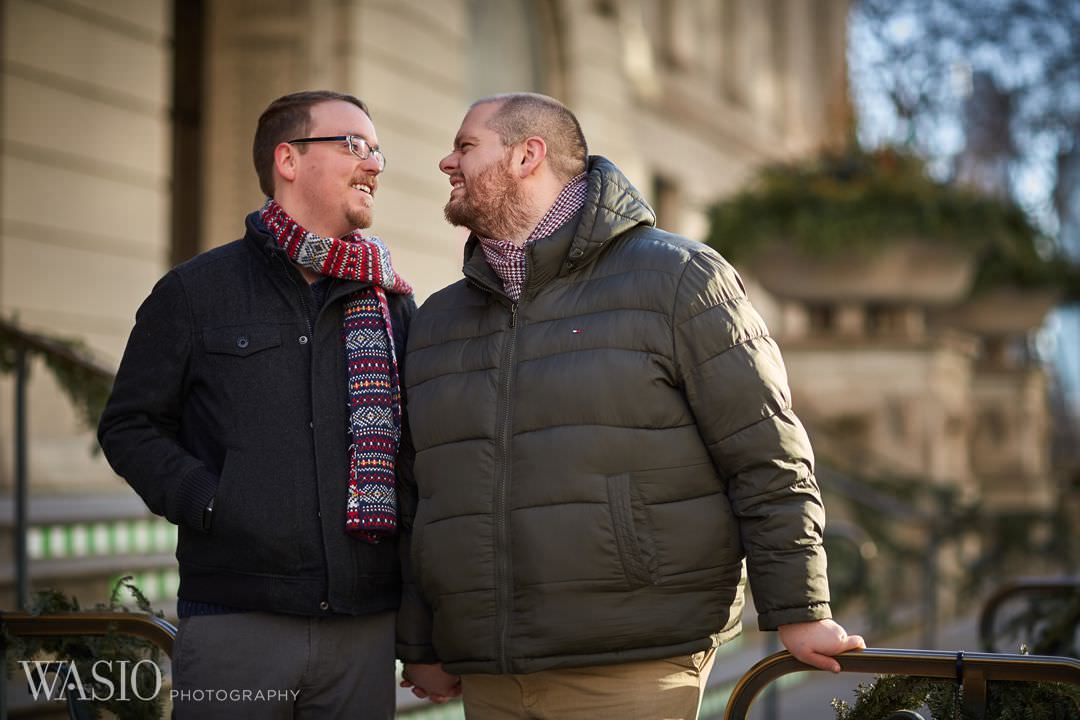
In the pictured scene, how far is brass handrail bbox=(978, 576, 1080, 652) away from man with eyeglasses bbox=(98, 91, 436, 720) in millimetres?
2434

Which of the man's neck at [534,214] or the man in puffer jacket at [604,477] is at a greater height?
the man's neck at [534,214]

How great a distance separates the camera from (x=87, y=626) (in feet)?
10.8

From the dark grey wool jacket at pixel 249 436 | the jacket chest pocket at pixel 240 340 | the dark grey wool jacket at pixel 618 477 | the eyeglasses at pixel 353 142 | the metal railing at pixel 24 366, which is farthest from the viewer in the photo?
the metal railing at pixel 24 366

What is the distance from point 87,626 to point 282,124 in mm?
1235

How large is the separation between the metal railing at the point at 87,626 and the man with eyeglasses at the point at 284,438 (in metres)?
0.19

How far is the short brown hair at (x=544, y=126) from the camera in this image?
10.3 feet

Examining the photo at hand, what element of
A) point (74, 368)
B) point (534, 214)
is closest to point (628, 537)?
point (534, 214)

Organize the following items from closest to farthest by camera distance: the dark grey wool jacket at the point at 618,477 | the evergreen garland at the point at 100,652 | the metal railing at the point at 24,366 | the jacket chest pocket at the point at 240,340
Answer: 1. the dark grey wool jacket at the point at 618,477
2. the jacket chest pocket at the point at 240,340
3. the evergreen garland at the point at 100,652
4. the metal railing at the point at 24,366

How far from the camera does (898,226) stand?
1080 cm

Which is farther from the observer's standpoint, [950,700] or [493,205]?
[493,205]

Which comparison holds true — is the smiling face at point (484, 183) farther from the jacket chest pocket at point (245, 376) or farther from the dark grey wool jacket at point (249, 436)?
→ the jacket chest pocket at point (245, 376)

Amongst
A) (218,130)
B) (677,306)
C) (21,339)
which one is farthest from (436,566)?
(218,130)

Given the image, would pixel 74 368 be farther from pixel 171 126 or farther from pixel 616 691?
pixel 171 126

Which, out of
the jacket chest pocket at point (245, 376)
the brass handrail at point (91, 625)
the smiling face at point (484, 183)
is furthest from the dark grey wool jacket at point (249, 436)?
the smiling face at point (484, 183)
